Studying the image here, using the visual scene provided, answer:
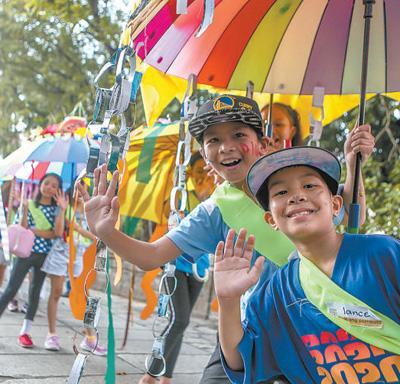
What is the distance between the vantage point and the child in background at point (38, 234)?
4.32 m

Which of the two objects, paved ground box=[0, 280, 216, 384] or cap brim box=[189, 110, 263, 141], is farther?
paved ground box=[0, 280, 216, 384]

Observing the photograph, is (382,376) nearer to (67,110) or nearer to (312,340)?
(312,340)

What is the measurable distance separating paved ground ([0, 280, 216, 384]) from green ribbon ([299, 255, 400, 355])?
1.39m

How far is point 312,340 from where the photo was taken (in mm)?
1623

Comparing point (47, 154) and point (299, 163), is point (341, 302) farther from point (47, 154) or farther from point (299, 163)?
point (47, 154)

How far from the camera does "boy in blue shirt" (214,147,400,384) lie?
1.55 meters

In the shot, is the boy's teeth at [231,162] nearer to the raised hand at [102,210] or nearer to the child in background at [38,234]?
the raised hand at [102,210]

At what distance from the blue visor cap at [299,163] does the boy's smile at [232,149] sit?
0.37 m

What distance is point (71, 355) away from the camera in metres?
4.23

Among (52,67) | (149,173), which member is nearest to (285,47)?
(149,173)

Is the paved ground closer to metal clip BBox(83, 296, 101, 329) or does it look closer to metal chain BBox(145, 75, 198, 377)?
metal chain BBox(145, 75, 198, 377)

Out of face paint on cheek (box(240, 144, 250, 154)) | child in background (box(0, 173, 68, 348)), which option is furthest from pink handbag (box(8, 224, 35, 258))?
face paint on cheek (box(240, 144, 250, 154))

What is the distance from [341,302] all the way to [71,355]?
3190 millimetres

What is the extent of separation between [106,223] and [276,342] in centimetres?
69
